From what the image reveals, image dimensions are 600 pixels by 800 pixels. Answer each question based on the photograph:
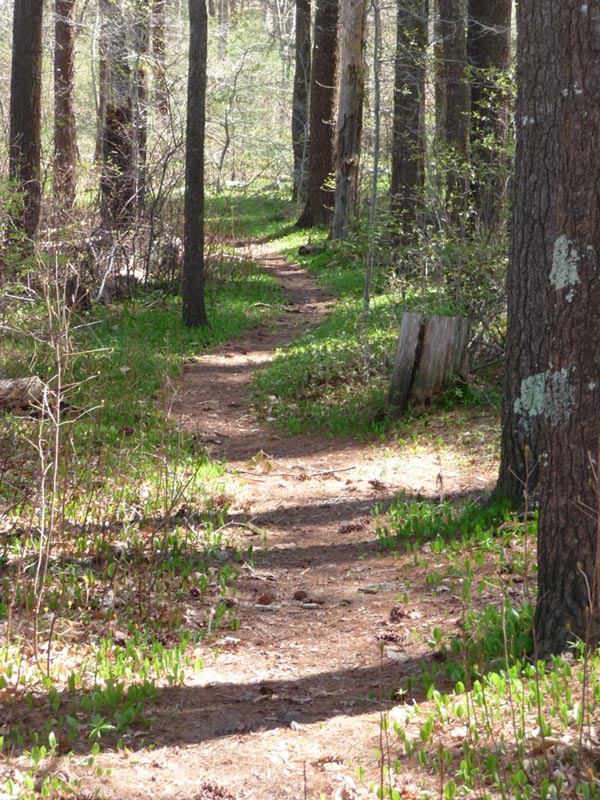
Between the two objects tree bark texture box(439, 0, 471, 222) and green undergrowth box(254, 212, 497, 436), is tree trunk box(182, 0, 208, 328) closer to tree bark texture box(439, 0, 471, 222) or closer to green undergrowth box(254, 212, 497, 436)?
green undergrowth box(254, 212, 497, 436)

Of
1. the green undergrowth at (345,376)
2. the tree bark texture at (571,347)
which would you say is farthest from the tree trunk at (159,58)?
the tree bark texture at (571,347)

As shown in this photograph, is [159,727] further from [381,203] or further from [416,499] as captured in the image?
[381,203]

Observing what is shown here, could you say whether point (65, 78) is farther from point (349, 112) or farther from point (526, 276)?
point (526, 276)

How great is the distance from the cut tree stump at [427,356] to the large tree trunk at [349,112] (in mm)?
10767

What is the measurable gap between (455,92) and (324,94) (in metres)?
9.41

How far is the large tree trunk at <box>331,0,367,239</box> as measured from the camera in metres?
19.6

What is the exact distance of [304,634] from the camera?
215 inches

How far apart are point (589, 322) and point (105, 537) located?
12.6 feet

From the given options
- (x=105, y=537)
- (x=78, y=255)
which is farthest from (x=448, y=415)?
(x=78, y=255)

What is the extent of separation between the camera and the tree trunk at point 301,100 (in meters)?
27.5

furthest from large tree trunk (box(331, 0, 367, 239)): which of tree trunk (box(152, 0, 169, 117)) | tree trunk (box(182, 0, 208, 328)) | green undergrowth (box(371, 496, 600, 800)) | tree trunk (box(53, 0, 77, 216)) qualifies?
green undergrowth (box(371, 496, 600, 800))

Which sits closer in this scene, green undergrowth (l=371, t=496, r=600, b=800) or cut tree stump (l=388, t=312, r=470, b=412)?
green undergrowth (l=371, t=496, r=600, b=800)

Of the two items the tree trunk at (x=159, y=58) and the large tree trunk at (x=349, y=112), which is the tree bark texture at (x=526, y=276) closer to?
the tree trunk at (x=159, y=58)

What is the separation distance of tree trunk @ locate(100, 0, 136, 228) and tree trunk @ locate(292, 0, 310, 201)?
29.7 ft
